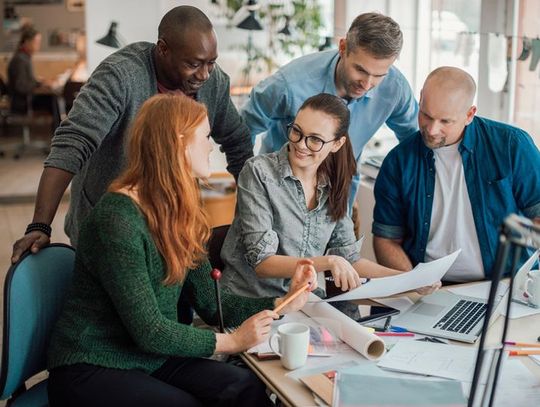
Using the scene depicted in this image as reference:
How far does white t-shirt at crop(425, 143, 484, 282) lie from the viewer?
2.35m

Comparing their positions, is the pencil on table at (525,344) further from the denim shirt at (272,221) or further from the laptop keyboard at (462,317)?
the denim shirt at (272,221)

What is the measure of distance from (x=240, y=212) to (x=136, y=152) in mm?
477

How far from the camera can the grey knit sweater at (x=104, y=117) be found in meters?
2.09

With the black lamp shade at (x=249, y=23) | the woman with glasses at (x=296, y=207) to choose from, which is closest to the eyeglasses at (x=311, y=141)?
the woman with glasses at (x=296, y=207)

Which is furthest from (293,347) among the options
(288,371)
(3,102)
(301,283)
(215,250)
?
(3,102)

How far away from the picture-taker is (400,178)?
2404 mm

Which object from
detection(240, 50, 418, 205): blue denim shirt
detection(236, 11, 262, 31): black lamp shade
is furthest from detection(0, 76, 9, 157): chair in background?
detection(240, 50, 418, 205): blue denim shirt

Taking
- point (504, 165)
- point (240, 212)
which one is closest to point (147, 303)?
point (240, 212)

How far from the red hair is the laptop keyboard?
2.16 ft

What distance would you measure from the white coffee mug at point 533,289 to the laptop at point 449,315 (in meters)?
0.03

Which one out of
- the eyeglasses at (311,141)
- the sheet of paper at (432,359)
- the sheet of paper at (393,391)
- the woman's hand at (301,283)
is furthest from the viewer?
the eyeglasses at (311,141)

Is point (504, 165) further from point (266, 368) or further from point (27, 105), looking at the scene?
point (27, 105)

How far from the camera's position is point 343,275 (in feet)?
6.38

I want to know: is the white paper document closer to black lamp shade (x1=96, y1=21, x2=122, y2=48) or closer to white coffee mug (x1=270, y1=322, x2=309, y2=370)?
white coffee mug (x1=270, y1=322, x2=309, y2=370)
